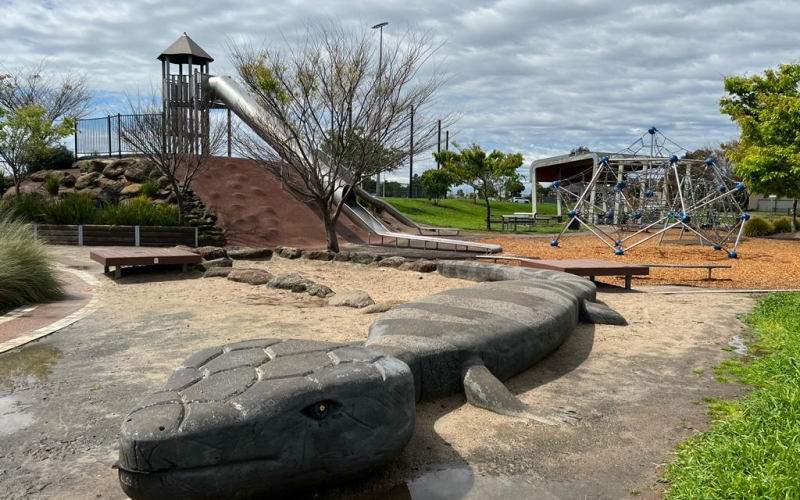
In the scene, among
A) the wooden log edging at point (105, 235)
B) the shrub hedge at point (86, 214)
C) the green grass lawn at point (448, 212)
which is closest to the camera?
→ the wooden log edging at point (105, 235)

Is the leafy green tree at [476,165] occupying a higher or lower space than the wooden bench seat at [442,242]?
higher

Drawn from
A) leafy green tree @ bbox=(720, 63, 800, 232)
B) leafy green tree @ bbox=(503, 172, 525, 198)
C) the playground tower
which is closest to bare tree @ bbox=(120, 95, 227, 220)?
the playground tower

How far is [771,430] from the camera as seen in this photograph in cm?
343

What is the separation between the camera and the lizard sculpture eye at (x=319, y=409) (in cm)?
290

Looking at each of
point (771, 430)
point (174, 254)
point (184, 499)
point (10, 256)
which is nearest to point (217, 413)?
point (184, 499)

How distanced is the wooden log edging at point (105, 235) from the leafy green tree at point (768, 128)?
20.3m

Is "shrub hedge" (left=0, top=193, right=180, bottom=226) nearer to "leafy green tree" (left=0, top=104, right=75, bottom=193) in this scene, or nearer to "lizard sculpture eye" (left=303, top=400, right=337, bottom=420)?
"leafy green tree" (left=0, top=104, right=75, bottom=193)

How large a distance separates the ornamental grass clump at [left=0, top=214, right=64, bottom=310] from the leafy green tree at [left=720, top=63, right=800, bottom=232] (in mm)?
22092

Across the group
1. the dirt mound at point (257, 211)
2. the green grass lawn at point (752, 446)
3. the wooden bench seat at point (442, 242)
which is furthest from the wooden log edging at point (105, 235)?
the green grass lawn at point (752, 446)

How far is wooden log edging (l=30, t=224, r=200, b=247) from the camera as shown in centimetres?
1548

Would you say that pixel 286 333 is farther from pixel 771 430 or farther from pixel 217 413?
pixel 771 430

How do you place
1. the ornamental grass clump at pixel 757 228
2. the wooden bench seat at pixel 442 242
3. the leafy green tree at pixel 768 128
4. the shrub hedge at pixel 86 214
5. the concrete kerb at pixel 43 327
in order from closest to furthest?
the concrete kerb at pixel 43 327, the wooden bench seat at pixel 442 242, the shrub hedge at pixel 86 214, the leafy green tree at pixel 768 128, the ornamental grass clump at pixel 757 228

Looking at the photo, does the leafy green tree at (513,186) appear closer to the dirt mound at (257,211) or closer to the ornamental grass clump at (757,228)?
the ornamental grass clump at (757,228)

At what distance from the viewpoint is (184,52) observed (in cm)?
2294
